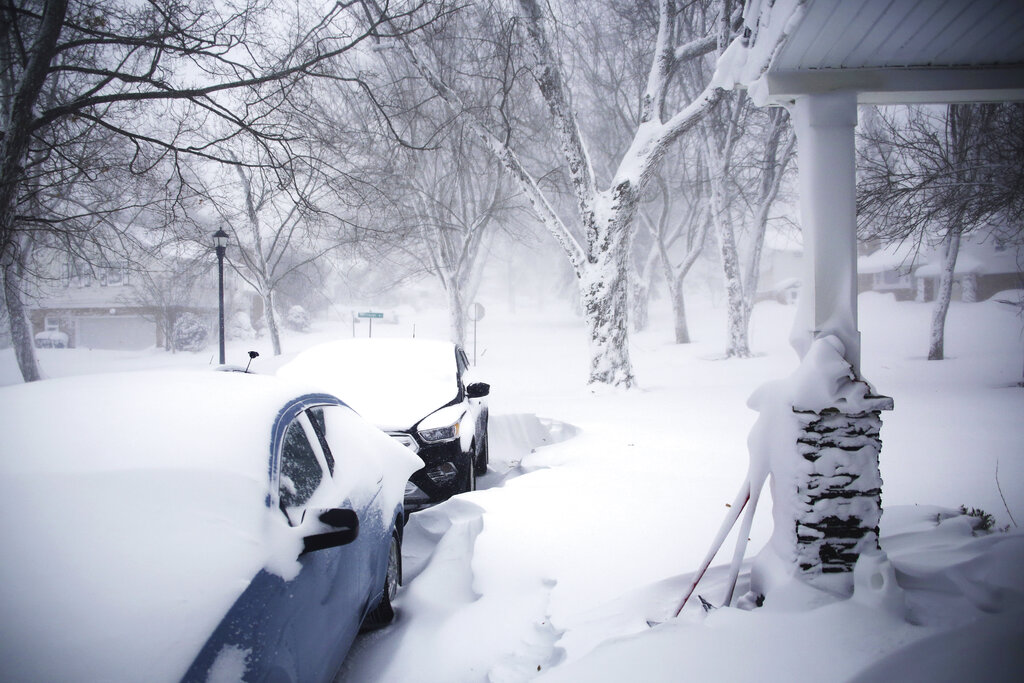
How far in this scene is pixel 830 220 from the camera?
278 centimetres

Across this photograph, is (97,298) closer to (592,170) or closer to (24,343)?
(24,343)

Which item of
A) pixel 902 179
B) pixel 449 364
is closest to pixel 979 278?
pixel 902 179

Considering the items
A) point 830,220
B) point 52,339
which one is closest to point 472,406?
point 830,220

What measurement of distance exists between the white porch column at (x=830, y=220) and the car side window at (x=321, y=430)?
2.60 m

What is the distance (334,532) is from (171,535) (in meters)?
0.54

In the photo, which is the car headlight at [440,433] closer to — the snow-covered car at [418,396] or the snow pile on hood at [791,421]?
the snow-covered car at [418,396]

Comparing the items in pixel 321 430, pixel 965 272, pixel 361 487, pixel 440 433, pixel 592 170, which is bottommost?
pixel 440 433

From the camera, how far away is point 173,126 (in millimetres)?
12039

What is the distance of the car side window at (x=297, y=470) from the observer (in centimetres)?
224

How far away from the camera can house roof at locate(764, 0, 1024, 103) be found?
247 centimetres

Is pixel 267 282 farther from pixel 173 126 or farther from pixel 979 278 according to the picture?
pixel 979 278

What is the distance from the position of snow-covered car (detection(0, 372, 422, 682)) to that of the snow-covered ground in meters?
0.86

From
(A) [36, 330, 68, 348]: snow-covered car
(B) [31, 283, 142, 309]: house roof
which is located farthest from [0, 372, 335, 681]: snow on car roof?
(A) [36, 330, 68, 348]: snow-covered car

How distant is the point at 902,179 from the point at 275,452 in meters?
10.5
